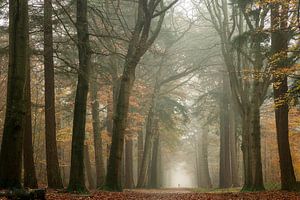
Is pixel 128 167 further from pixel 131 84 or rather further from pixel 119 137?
pixel 119 137

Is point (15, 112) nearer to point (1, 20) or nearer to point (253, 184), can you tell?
point (1, 20)

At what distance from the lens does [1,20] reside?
1578cm

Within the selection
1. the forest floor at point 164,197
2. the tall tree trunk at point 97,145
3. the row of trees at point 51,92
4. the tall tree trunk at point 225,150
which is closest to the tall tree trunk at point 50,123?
the row of trees at point 51,92

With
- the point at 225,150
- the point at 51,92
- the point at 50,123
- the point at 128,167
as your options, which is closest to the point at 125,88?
the point at 51,92

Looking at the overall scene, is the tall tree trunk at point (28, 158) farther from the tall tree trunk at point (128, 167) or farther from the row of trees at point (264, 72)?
the tall tree trunk at point (128, 167)

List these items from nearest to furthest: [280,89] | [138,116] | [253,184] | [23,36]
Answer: [23,36] < [280,89] < [253,184] < [138,116]

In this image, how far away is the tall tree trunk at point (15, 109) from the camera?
923cm

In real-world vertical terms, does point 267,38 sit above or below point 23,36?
above

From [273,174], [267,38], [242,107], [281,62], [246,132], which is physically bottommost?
[273,174]

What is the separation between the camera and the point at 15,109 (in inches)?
367

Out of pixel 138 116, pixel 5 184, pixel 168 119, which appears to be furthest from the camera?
pixel 168 119

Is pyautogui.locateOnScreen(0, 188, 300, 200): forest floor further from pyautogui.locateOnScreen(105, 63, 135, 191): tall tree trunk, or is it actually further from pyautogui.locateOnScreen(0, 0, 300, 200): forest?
pyautogui.locateOnScreen(105, 63, 135, 191): tall tree trunk

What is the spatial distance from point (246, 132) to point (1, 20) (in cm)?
1154

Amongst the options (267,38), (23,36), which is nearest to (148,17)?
(267,38)
